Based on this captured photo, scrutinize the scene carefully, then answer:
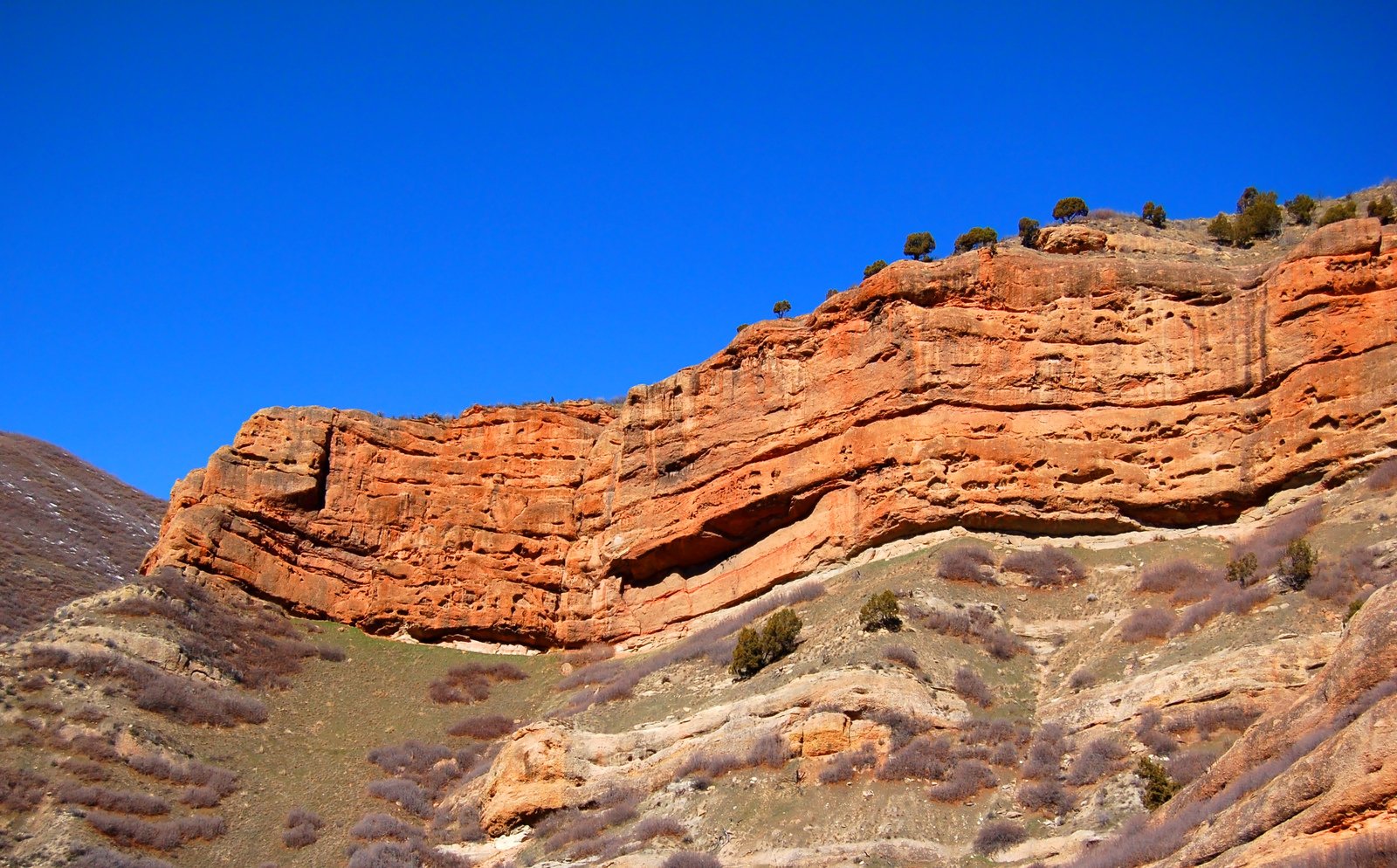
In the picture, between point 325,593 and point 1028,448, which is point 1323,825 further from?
point 325,593

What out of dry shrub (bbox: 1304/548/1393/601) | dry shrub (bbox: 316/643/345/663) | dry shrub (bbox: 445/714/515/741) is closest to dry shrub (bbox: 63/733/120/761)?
dry shrub (bbox: 445/714/515/741)

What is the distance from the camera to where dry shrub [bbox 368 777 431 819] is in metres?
34.4

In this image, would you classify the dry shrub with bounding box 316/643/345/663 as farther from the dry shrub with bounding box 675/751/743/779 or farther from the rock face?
the dry shrub with bounding box 675/751/743/779

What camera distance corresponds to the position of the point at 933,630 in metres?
31.2

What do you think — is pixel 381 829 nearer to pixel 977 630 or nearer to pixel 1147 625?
pixel 977 630

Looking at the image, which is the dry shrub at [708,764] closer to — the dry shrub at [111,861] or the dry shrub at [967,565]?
the dry shrub at [967,565]

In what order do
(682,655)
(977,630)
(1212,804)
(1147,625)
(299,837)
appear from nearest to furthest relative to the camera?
(1212,804) < (1147,625) < (977,630) < (299,837) < (682,655)

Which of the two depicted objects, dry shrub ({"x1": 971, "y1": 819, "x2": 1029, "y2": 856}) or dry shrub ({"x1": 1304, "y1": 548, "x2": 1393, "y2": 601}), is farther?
dry shrub ({"x1": 1304, "y1": 548, "x2": 1393, "y2": 601})

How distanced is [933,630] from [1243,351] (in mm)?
11705

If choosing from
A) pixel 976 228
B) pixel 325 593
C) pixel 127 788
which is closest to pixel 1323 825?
pixel 127 788

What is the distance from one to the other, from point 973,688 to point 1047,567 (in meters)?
6.39

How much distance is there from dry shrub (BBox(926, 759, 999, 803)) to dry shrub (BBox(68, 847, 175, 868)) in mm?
16152

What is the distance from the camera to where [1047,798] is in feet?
78.4

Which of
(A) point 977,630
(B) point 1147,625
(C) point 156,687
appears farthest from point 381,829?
(B) point 1147,625
